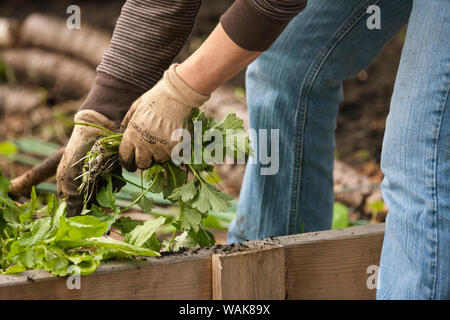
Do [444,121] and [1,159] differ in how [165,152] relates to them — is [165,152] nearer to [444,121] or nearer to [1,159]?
[444,121]

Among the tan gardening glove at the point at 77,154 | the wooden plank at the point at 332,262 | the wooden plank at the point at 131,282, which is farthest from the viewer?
the tan gardening glove at the point at 77,154

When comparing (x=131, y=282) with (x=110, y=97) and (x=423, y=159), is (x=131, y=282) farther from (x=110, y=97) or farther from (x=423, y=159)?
(x=423, y=159)

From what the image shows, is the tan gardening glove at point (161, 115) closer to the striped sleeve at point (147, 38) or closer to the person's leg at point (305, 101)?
the striped sleeve at point (147, 38)

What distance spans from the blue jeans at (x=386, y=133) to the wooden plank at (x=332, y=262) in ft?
0.56

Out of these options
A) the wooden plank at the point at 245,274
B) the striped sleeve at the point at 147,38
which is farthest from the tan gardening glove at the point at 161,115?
the wooden plank at the point at 245,274

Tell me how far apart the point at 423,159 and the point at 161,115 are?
61cm

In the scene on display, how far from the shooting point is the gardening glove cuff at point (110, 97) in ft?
4.98

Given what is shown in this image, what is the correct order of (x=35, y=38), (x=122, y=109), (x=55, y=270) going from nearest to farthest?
(x=55, y=270), (x=122, y=109), (x=35, y=38)

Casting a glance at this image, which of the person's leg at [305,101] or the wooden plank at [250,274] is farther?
the person's leg at [305,101]

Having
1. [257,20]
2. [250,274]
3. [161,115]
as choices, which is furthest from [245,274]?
[257,20]

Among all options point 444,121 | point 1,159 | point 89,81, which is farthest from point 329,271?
point 89,81

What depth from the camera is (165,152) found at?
4.56ft

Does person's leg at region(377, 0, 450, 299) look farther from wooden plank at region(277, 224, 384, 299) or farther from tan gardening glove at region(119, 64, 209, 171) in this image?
tan gardening glove at region(119, 64, 209, 171)

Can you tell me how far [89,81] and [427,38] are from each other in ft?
10.7
